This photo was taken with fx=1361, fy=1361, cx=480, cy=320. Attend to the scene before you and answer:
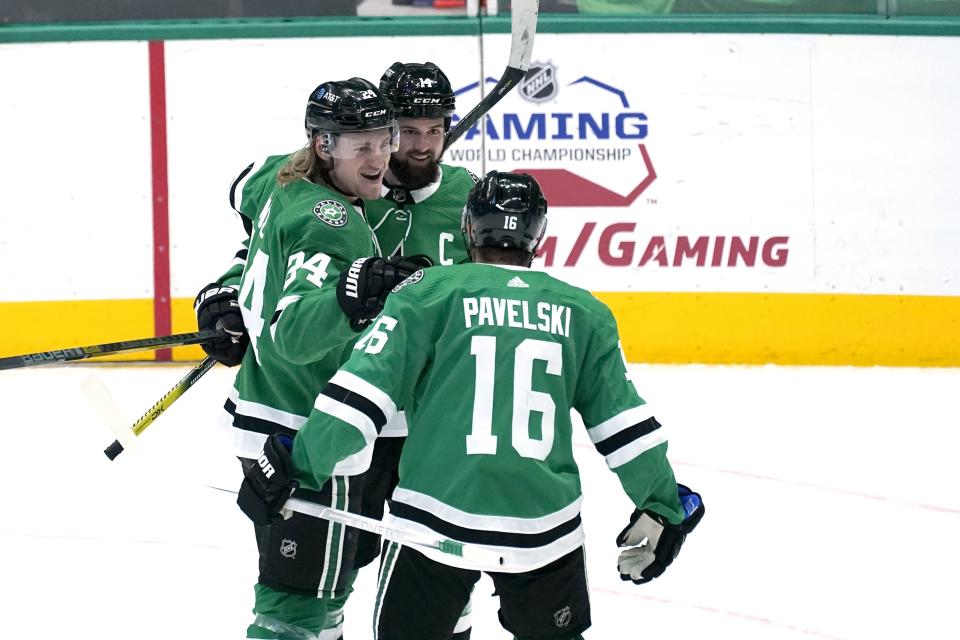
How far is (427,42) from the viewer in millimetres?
5781

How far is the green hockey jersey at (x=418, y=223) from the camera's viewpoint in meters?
2.64

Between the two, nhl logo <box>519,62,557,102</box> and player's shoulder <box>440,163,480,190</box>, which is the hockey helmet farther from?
nhl logo <box>519,62,557,102</box>

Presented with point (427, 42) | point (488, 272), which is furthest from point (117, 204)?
point (488, 272)

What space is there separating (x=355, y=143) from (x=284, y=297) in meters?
0.32

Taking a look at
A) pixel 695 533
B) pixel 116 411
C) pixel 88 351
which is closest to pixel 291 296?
pixel 116 411

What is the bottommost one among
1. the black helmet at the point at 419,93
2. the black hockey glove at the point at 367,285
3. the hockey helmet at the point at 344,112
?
the black hockey glove at the point at 367,285

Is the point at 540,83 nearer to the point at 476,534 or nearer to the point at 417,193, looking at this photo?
the point at 417,193

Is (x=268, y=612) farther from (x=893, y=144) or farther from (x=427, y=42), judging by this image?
(x=893, y=144)

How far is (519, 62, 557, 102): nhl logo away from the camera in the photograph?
5.76m

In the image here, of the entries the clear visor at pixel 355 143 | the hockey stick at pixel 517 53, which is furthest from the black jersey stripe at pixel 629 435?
the hockey stick at pixel 517 53

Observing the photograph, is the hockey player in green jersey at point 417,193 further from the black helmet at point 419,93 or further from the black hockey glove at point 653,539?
the black hockey glove at point 653,539

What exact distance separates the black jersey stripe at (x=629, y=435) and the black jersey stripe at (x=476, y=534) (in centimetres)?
A: 14

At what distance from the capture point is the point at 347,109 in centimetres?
234

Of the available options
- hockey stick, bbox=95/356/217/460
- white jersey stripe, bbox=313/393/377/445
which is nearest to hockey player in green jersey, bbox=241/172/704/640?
white jersey stripe, bbox=313/393/377/445
